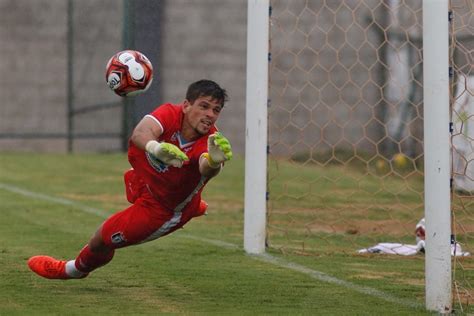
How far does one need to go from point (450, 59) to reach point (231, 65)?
52.0 ft

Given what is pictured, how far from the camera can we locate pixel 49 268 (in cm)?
799

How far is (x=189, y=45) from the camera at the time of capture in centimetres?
2305

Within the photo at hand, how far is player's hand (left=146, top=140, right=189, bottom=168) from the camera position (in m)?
6.70

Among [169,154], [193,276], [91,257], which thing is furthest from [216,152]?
[193,276]

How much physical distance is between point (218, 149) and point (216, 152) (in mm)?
27

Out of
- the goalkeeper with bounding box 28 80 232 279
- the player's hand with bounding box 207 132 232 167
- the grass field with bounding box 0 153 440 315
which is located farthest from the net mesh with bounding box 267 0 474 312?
the player's hand with bounding box 207 132 232 167

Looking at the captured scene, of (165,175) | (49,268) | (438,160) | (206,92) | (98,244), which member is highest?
(206,92)

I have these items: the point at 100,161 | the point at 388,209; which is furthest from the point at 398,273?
the point at 100,161

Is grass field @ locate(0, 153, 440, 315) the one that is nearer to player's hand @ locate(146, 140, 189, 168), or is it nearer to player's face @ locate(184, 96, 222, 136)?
player's hand @ locate(146, 140, 189, 168)

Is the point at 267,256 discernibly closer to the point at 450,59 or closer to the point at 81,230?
the point at 81,230

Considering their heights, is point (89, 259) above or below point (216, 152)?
below

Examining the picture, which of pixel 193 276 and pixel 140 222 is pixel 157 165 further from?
pixel 193 276

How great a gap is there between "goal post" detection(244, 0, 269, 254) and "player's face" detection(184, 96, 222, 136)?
2456 millimetres

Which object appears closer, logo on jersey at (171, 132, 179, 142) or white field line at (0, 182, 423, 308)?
logo on jersey at (171, 132, 179, 142)
